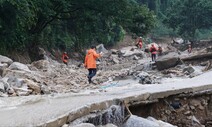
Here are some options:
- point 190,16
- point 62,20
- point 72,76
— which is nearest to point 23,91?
point 72,76

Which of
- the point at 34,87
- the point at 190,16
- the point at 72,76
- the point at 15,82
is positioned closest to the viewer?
the point at 34,87

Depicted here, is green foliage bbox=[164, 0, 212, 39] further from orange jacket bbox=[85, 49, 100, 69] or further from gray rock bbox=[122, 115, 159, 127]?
gray rock bbox=[122, 115, 159, 127]

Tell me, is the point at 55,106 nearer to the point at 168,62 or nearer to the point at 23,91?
the point at 23,91

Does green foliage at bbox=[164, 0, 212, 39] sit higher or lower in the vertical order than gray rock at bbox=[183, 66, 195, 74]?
→ higher

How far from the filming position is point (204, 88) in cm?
1080

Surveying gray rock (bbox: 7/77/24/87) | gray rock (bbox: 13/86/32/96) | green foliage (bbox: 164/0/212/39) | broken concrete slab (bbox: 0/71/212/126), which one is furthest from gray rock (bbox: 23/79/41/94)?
green foliage (bbox: 164/0/212/39)

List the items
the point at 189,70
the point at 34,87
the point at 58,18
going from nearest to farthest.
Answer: the point at 34,87 → the point at 189,70 → the point at 58,18

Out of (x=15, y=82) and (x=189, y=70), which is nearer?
(x=15, y=82)

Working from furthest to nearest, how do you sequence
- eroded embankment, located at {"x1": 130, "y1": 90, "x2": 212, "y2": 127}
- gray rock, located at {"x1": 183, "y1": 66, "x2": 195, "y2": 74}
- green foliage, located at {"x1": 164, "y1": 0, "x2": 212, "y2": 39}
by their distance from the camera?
green foliage, located at {"x1": 164, "y1": 0, "x2": 212, "y2": 39} → gray rock, located at {"x1": 183, "y1": 66, "x2": 195, "y2": 74} → eroded embankment, located at {"x1": 130, "y1": 90, "x2": 212, "y2": 127}

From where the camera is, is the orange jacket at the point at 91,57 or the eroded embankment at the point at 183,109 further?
the orange jacket at the point at 91,57

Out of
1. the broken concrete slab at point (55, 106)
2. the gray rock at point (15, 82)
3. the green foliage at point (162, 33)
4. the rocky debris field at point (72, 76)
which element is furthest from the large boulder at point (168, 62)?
the green foliage at point (162, 33)

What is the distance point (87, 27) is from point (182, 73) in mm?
13722

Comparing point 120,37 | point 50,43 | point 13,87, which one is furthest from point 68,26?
point 13,87

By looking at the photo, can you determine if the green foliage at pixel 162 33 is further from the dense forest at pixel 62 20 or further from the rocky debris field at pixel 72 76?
the rocky debris field at pixel 72 76
